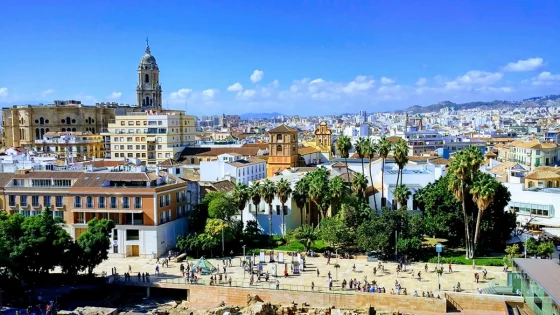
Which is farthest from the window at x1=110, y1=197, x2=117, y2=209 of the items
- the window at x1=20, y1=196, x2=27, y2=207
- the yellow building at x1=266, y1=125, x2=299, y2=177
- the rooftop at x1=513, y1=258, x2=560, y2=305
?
A: the yellow building at x1=266, y1=125, x2=299, y2=177

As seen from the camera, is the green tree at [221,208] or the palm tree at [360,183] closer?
the green tree at [221,208]

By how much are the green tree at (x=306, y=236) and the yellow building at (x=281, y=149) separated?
1277 inches

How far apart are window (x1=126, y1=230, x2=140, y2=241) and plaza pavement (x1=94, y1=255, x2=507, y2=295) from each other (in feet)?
6.77

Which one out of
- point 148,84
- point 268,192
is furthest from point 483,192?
point 148,84

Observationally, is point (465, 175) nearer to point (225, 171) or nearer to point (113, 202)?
point (113, 202)

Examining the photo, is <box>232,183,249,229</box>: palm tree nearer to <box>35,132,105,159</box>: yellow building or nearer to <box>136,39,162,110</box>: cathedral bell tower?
<box>35,132,105,159</box>: yellow building

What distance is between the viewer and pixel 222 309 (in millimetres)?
41750

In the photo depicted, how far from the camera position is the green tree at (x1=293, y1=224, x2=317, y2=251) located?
5316cm

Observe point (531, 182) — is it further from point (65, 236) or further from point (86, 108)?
point (86, 108)

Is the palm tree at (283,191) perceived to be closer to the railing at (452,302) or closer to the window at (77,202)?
the window at (77,202)

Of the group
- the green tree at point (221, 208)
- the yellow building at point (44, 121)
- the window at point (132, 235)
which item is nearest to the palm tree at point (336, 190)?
the green tree at point (221, 208)

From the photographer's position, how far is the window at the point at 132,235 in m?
53.6

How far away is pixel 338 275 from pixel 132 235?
19207mm

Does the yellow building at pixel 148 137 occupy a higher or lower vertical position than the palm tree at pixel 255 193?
higher
